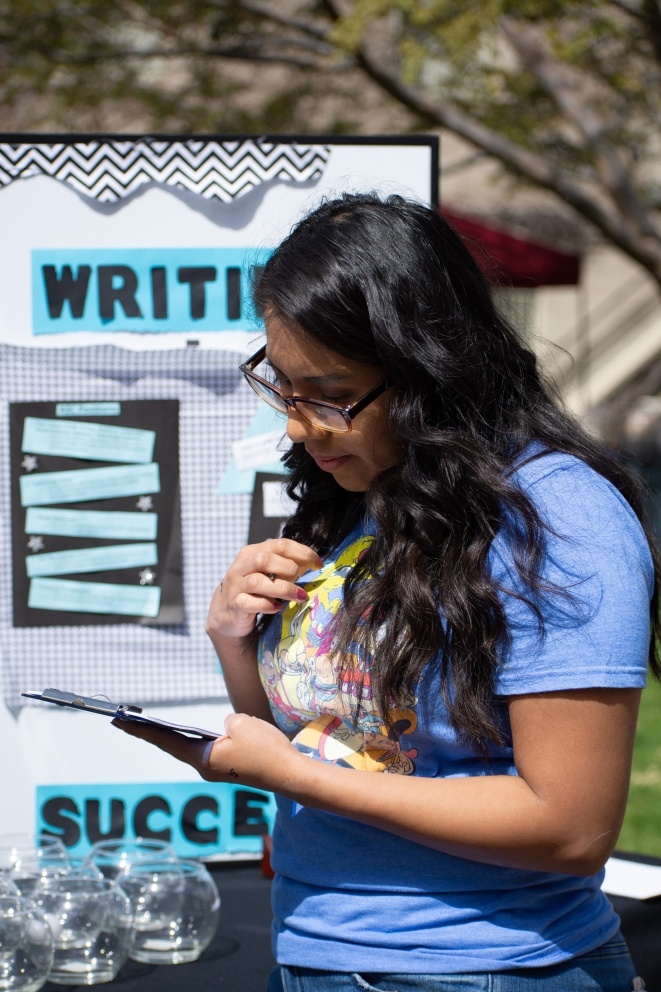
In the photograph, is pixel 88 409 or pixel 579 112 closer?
pixel 88 409

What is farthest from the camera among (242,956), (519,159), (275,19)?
(275,19)

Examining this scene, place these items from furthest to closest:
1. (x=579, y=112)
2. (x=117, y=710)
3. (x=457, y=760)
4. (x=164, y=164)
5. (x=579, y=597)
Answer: (x=579, y=112) → (x=164, y=164) → (x=117, y=710) → (x=457, y=760) → (x=579, y=597)

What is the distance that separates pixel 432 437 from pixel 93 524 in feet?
3.80

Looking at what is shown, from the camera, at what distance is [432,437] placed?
117 cm

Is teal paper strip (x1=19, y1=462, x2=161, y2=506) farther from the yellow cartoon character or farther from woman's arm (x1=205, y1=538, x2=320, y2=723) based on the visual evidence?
the yellow cartoon character

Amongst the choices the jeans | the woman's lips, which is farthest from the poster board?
the jeans

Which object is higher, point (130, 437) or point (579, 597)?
point (130, 437)

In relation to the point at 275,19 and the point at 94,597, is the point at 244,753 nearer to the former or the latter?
the point at 94,597

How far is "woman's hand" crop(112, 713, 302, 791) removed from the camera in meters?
1.17

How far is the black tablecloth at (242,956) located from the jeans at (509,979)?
1.73 feet

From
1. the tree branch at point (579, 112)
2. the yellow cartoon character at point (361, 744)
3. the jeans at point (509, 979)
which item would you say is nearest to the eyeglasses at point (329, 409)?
the yellow cartoon character at point (361, 744)

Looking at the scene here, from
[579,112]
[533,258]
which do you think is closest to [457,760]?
[579,112]

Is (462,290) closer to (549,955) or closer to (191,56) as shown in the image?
(549,955)

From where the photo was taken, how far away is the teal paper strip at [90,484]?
2.15m
